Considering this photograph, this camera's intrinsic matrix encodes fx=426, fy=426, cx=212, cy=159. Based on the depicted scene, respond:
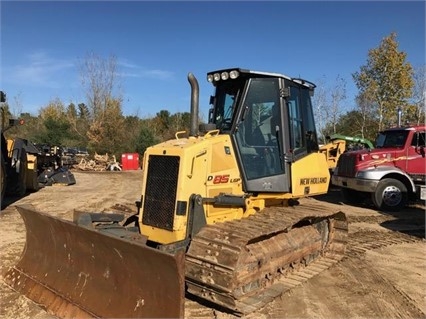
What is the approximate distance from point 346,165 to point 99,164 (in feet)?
64.8

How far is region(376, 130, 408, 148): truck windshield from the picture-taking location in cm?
1235

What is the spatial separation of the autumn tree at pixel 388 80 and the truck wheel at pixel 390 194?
17.3 metres

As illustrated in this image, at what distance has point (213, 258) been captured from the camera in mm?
4410

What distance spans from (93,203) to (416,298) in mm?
9548

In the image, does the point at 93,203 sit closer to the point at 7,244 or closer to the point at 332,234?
the point at 7,244

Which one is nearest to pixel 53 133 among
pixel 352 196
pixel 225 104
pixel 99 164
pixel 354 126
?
pixel 99 164

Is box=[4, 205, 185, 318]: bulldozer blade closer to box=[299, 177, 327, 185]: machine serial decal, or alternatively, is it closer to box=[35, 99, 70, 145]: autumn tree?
box=[299, 177, 327, 185]: machine serial decal

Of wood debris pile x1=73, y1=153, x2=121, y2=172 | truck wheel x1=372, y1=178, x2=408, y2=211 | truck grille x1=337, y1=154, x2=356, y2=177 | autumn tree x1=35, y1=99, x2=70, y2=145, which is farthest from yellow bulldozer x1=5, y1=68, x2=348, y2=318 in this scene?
autumn tree x1=35, y1=99, x2=70, y2=145

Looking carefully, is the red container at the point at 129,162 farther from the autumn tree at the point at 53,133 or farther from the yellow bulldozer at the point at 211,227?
the yellow bulldozer at the point at 211,227

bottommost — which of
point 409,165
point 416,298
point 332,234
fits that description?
point 416,298

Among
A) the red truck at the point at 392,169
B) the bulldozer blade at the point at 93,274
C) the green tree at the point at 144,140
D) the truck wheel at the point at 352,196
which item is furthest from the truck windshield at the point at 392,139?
the green tree at the point at 144,140

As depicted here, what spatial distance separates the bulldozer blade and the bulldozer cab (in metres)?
2.02

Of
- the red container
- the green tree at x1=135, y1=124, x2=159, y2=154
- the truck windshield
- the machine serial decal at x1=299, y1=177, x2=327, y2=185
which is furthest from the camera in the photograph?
the green tree at x1=135, y1=124, x2=159, y2=154

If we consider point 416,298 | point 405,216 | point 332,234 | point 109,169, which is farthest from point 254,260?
point 109,169
